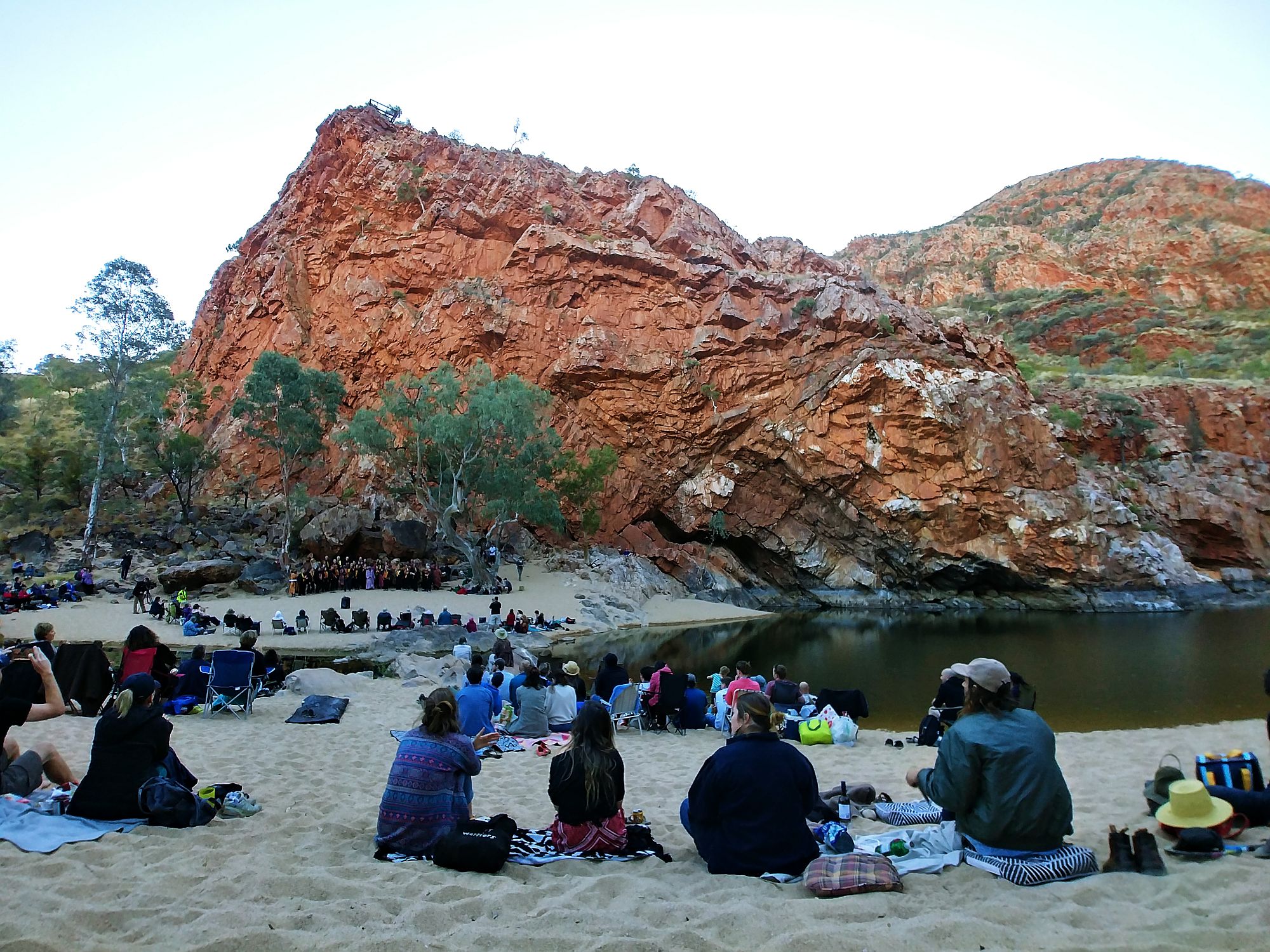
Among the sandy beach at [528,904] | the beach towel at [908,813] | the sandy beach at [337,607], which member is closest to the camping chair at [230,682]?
the sandy beach at [528,904]

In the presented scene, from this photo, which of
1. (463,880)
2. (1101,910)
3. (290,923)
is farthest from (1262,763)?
(290,923)

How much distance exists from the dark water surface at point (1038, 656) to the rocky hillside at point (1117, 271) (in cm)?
3555

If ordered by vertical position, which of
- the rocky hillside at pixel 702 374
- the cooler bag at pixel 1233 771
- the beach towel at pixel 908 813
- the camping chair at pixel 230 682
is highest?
the rocky hillside at pixel 702 374

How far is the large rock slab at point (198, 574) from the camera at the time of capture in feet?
85.6

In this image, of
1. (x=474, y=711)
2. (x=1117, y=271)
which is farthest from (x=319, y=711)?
(x=1117, y=271)

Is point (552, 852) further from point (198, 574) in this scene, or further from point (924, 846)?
point (198, 574)

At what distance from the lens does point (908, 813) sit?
5.32 meters

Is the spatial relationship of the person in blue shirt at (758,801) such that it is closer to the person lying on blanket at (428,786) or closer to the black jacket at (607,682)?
the person lying on blanket at (428,786)

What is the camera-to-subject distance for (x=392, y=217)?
4475 centimetres

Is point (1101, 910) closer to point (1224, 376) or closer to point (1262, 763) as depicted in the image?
point (1262, 763)

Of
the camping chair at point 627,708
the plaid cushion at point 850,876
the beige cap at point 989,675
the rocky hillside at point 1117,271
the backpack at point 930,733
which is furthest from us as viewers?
the rocky hillside at point 1117,271

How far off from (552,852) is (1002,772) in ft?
8.93

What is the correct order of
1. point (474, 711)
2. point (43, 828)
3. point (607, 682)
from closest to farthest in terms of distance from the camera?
1. point (43, 828)
2. point (474, 711)
3. point (607, 682)

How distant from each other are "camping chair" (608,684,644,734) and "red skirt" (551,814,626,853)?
5.74 metres
